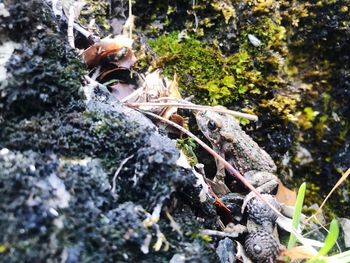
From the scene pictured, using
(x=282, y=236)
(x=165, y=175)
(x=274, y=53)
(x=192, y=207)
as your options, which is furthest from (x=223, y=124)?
(x=165, y=175)

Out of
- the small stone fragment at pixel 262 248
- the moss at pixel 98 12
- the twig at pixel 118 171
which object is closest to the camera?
the twig at pixel 118 171

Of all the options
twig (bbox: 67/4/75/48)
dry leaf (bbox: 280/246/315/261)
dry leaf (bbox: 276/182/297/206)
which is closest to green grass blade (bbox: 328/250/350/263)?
dry leaf (bbox: 280/246/315/261)

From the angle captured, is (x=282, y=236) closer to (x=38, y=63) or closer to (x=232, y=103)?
(x=232, y=103)

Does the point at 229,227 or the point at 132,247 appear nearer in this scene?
the point at 132,247

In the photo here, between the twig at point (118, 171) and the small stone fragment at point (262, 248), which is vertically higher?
the twig at point (118, 171)

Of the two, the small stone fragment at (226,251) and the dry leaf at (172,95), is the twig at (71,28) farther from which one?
the small stone fragment at (226,251)

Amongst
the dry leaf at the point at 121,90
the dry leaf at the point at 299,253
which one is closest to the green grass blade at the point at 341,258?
the dry leaf at the point at 299,253

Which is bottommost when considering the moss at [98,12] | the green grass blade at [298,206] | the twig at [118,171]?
the green grass blade at [298,206]

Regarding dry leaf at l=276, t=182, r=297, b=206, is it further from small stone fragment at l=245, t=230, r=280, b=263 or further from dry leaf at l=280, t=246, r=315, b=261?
dry leaf at l=280, t=246, r=315, b=261
